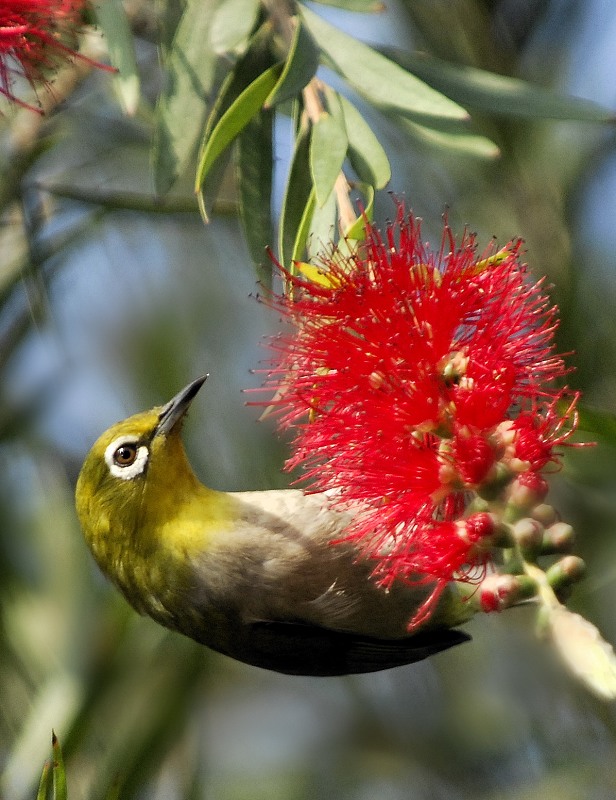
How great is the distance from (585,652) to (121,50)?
160 centimetres

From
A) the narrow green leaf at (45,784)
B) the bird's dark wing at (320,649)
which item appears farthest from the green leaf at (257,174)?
the bird's dark wing at (320,649)

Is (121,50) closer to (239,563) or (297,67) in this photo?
(297,67)

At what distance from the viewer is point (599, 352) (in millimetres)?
3643

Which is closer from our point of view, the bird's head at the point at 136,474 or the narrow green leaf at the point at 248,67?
the narrow green leaf at the point at 248,67

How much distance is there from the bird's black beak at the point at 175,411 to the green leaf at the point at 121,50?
1002mm

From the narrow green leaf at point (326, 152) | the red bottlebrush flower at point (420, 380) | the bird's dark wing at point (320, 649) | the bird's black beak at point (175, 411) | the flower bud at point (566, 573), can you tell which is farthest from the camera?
the bird's dark wing at point (320, 649)

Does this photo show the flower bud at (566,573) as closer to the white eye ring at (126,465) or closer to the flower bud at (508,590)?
the flower bud at (508,590)

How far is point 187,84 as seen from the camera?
95.9 inches

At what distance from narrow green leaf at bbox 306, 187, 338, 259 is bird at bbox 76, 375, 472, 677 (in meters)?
1.12

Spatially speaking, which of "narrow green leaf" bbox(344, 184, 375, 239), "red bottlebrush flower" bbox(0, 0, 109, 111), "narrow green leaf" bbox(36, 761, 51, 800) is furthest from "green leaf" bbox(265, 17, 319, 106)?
"narrow green leaf" bbox(36, 761, 51, 800)

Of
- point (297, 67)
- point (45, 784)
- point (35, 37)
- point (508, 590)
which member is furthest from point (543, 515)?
point (35, 37)

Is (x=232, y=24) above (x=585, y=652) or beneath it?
above

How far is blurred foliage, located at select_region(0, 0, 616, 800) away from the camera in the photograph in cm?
365

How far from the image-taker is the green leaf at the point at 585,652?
137cm
